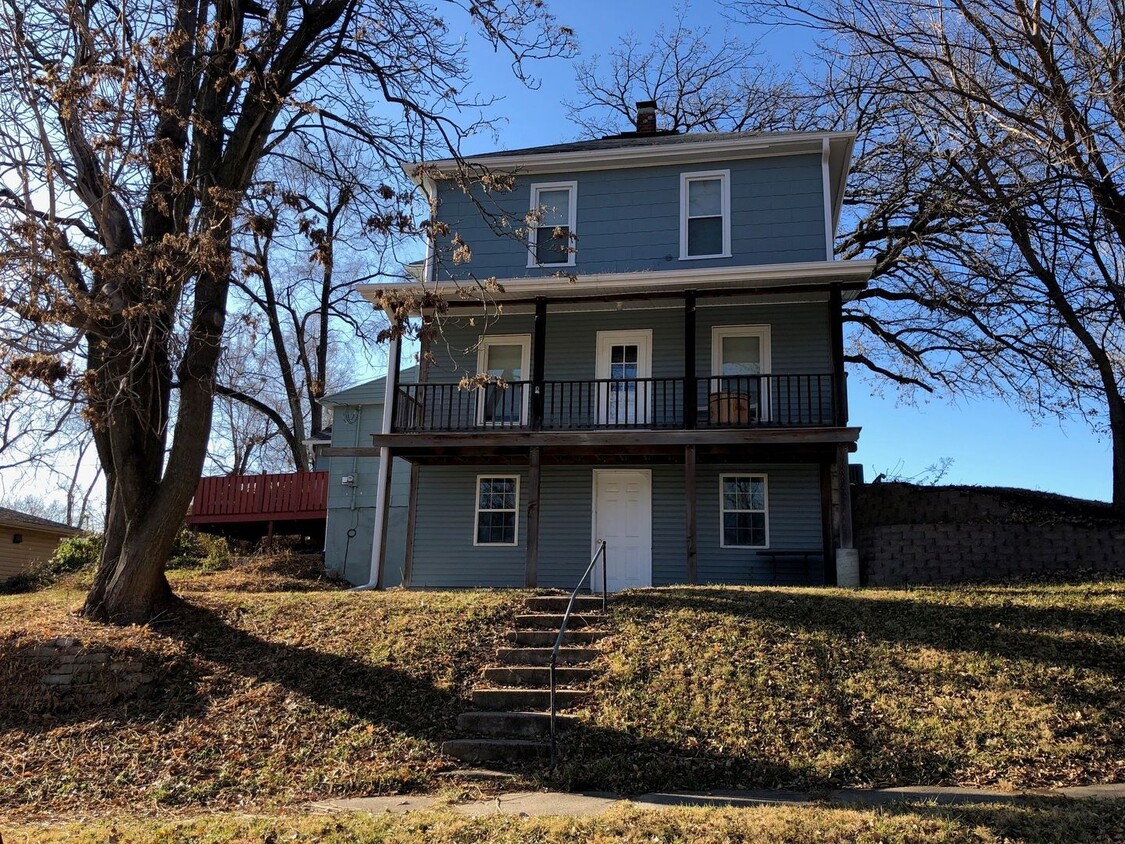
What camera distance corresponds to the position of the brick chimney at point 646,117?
1966cm

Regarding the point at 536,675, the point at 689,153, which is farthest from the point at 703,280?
the point at 536,675

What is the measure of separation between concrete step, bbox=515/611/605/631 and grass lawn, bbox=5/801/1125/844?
419 cm

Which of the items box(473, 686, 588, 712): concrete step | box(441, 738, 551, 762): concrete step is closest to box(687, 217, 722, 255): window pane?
box(473, 686, 588, 712): concrete step

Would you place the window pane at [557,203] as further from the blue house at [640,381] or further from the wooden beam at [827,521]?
the wooden beam at [827,521]

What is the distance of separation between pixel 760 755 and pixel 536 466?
7955 mm

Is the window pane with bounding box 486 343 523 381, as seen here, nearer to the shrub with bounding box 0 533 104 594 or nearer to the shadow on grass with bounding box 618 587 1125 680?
the shadow on grass with bounding box 618 587 1125 680

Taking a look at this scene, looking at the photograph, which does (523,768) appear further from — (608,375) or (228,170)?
(608,375)

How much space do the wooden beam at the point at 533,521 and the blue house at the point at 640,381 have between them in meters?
0.04

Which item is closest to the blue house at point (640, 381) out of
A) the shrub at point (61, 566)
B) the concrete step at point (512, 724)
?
the concrete step at point (512, 724)

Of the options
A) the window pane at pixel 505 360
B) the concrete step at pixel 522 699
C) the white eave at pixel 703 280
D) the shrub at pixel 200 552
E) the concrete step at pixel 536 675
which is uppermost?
the white eave at pixel 703 280

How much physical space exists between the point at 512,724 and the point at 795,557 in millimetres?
8102

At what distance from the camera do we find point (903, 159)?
54.5ft

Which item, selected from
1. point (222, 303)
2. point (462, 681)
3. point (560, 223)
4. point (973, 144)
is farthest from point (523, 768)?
point (560, 223)

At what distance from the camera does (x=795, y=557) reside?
15000 millimetres
